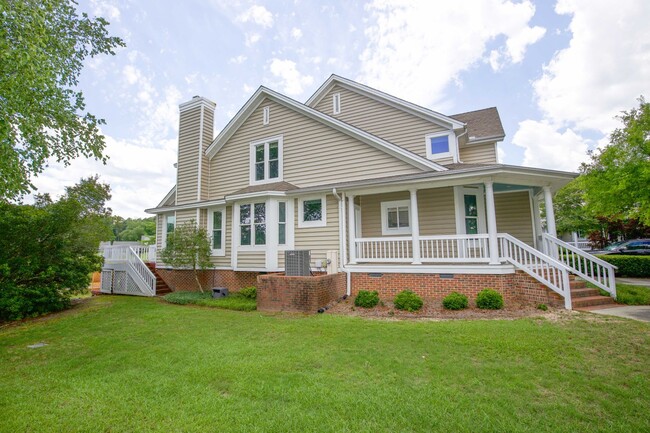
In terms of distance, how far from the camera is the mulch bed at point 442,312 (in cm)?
719

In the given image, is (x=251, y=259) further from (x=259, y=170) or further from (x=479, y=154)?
(x=479, y=154)

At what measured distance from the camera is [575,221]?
90.2 feet

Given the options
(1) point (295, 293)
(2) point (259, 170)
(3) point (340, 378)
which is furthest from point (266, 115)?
(3) point (340, 378)

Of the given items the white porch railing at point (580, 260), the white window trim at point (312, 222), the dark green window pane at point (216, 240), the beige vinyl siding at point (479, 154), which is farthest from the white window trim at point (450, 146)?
the dark green window pane at point (216, 240)

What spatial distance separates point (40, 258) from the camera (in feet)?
34.5

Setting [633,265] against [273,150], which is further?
[633,265]

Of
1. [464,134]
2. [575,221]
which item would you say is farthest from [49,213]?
[575,221]

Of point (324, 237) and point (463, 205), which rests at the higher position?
point (463, 205)

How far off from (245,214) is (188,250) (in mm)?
2621

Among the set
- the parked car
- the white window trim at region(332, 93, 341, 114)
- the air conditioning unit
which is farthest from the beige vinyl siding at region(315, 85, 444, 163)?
the parked car

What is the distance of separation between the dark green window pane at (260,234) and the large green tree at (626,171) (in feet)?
48.9

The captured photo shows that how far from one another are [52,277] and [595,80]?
27923 millimetres

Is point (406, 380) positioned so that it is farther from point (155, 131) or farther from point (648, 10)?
point (155, 131)

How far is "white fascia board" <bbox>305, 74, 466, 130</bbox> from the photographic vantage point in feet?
38.7
